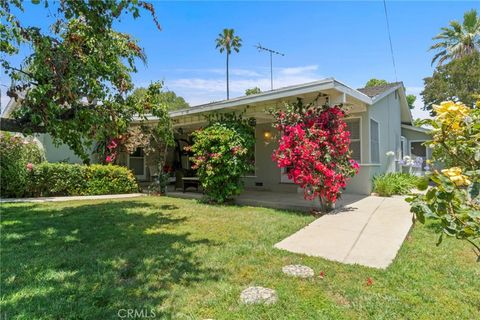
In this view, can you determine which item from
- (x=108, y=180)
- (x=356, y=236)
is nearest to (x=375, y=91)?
(x=356, y=236)

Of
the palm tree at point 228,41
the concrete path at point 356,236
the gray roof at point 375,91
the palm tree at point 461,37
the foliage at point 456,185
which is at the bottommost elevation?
the concrete path at point 356,236

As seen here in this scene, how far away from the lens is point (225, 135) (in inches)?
324

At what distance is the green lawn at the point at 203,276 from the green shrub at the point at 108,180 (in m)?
4.70

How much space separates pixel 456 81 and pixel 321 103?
72.9 feet

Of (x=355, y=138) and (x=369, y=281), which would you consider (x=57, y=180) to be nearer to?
(x=369, y=281)

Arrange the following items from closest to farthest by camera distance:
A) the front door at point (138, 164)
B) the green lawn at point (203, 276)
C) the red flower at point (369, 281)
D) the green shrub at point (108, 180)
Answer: the green lawn at point (203, 276)
the red flower at point (369, 281)
the green shrub at point (108, 180)
the front door at point (138, 164)

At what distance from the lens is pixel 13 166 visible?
29.8ft

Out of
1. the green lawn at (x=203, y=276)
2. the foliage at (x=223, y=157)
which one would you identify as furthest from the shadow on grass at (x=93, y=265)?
the foliage at (x=223, y=157)

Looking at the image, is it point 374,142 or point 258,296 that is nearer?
point 258,296

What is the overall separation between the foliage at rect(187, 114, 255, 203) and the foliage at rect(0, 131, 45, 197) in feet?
19.4

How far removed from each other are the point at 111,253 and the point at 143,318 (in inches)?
77.5

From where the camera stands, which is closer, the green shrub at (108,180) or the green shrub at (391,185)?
the green shrub at (391,185)

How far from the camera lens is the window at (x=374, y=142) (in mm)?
10352

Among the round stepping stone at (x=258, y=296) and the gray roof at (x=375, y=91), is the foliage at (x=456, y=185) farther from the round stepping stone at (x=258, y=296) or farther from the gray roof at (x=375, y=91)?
the gray roof at (x=375, y=91)
